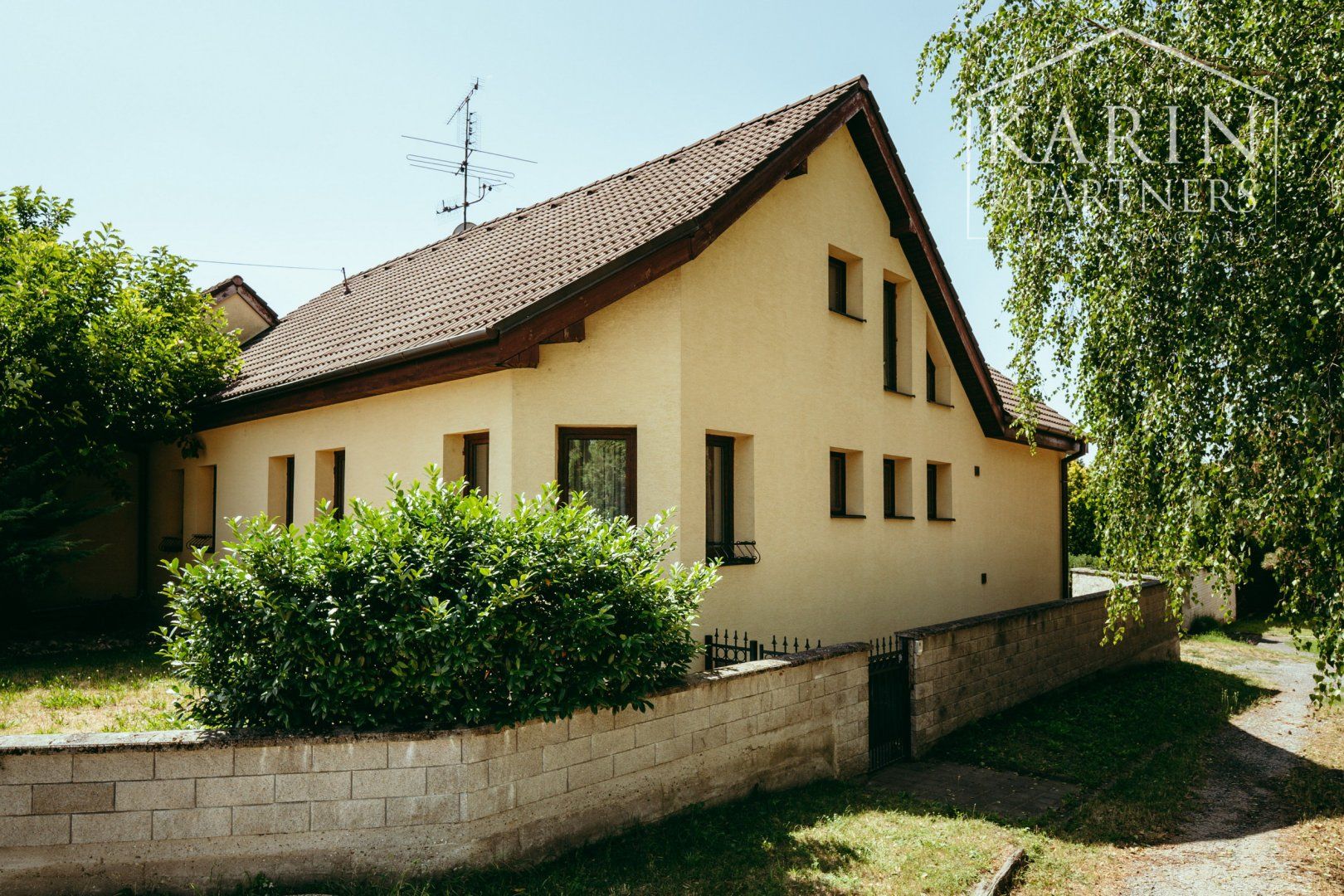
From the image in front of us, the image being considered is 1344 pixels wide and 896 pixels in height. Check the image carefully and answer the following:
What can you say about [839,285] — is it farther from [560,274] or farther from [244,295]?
[244,295]

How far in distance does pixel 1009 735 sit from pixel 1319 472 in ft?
16.6

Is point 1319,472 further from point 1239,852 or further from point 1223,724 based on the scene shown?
point 1223,724

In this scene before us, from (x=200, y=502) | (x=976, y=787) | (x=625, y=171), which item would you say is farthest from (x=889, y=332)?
(x=200, y=502)

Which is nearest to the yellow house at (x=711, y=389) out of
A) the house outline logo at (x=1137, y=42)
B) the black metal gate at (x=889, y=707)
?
the black metal gate at (x=889, y=707)

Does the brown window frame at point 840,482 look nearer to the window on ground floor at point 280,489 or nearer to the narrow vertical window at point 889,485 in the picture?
the narrow vertical window at point 889,485

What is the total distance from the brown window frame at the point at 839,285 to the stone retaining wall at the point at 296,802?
25.5ft

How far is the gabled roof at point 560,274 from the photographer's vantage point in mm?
8273

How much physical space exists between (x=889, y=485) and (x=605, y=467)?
5.77 metres

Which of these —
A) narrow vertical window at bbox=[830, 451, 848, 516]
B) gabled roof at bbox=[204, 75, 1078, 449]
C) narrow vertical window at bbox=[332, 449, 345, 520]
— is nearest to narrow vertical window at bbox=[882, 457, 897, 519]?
narrow vertical window at bbox=[830, 451, 848, 516]

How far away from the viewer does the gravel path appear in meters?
6.04

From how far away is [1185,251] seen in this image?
651 cm

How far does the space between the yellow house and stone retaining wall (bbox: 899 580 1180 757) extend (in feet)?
5.60

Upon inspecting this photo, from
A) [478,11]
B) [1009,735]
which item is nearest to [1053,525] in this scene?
[1009,735]

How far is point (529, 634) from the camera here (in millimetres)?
4945
